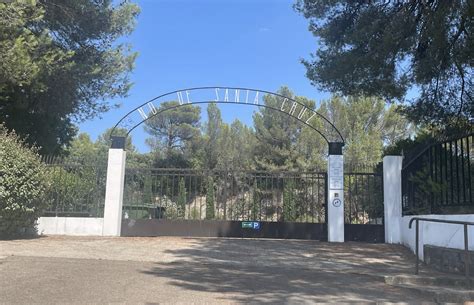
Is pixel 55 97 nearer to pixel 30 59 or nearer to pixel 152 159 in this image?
pixel 30 59

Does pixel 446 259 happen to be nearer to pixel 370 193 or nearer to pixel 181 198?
pixel 370 193

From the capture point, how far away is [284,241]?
14344 mm

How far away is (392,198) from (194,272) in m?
7.59

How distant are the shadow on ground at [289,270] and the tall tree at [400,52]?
429cm

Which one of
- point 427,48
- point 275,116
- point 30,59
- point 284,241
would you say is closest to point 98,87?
point 30,59

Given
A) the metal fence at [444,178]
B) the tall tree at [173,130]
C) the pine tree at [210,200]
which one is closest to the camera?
the metal fence at [444,178]

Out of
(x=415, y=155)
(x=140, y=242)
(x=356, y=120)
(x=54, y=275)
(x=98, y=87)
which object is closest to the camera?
(x=54, y=275)

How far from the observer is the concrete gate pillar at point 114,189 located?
1483 cm

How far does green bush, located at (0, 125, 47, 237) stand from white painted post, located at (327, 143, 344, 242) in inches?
324

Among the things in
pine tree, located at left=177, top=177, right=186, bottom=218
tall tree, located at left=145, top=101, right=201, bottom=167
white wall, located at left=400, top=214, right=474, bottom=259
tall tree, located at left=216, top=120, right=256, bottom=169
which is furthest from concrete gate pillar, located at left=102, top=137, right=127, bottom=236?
tall tree, located at left=145, top=101, right=201, bottom=167

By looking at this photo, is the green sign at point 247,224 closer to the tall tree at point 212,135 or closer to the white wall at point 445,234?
the white wall at point 445,234

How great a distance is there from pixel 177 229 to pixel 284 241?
336 centimetres

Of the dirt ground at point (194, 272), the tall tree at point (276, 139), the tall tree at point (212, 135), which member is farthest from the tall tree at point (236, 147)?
the dirt ground at point (194, 272)

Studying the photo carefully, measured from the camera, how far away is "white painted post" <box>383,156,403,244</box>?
13961 mm
